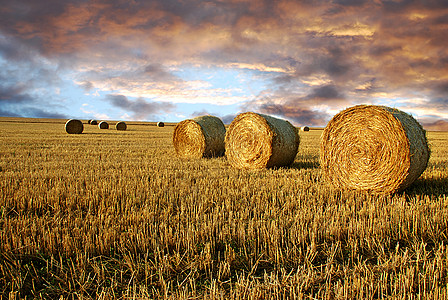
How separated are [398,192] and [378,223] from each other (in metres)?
2.41

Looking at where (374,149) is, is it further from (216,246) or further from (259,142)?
(216,246)

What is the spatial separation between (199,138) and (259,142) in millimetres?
3361

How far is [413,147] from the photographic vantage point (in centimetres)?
566

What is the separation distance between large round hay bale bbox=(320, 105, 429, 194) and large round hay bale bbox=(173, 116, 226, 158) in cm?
551

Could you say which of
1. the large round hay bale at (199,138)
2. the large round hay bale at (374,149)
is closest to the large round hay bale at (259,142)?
the large round hay bale at (374,149)

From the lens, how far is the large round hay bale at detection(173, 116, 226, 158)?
11.6 m

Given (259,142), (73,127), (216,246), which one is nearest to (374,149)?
(259,142)

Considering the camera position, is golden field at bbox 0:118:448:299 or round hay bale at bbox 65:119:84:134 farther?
round hay bale at bbox 65:119:84:134

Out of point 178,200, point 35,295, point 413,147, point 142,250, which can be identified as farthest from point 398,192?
point 35,295

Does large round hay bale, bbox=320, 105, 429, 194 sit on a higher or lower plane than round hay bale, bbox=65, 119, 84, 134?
lower

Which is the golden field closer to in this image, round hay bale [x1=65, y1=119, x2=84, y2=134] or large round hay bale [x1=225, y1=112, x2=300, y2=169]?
large round hay bale [x1=225, y1=112, x2=300, y2=169]

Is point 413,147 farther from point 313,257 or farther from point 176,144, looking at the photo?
point 176,144

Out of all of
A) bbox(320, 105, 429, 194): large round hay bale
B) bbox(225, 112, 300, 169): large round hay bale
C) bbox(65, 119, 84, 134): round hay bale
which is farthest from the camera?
bbox(65, 119, 84, 134): round hay bale

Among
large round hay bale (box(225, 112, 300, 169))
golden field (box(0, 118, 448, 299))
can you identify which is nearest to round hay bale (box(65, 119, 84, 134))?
large round hay bale (box(225, 112, 300, 169))
